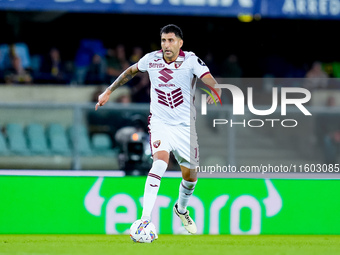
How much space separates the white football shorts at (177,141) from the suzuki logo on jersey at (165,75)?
40 centimetres

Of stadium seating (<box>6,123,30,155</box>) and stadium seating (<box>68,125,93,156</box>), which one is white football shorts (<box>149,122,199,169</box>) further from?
stadium seating (<box>6,123,30,155</box>)

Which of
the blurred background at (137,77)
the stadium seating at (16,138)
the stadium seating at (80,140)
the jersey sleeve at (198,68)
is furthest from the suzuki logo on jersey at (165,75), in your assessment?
the stadium seating at (16,138)

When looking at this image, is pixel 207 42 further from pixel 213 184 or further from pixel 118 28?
pixel 213 184

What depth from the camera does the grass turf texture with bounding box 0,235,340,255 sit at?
685 cm

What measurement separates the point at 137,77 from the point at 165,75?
3804 millimetres

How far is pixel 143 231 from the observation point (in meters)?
7.29

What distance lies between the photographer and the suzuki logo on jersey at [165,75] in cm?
775

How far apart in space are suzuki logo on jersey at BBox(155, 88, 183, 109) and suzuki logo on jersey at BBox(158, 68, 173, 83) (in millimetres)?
117

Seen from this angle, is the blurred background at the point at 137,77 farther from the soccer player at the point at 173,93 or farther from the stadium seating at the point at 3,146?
the soccer player at the point at 173,93

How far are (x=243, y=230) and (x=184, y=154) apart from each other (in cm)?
161

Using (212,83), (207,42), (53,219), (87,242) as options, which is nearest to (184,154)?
(212,83)

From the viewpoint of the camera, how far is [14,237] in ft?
27.9

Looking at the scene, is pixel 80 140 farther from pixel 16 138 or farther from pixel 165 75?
pixel 165 75

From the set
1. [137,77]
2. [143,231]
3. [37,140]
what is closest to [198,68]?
[143,231]
